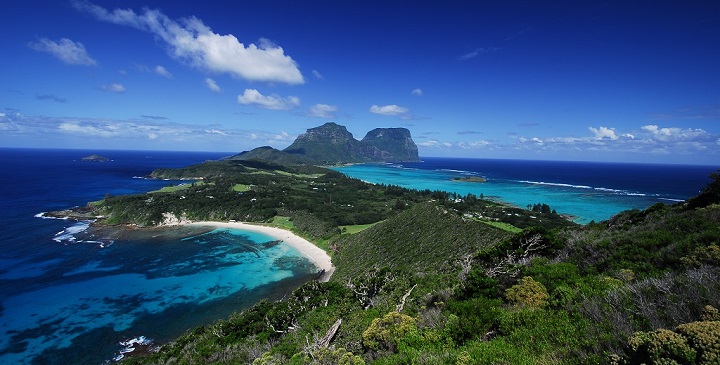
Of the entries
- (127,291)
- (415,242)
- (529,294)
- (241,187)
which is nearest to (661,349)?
(529,294)

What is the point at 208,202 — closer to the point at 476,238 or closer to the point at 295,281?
the point at 295,281

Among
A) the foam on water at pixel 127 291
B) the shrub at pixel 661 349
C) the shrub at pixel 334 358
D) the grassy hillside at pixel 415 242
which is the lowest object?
the foam on water at pixel 127 291

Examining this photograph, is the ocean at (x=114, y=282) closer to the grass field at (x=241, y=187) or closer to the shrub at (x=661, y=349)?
the shrub at (x=661, y=349)

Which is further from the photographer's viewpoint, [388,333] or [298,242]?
[298,242]

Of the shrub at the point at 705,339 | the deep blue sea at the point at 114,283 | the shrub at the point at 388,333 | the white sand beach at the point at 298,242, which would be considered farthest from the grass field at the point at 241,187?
the shrub at the point at 705,339

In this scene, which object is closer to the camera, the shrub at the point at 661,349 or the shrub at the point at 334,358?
the shrub at the point at 661,349

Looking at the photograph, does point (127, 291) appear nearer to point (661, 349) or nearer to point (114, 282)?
point (114, 282)

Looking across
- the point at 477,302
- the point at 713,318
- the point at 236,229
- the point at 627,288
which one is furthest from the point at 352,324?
the point at 236,229
